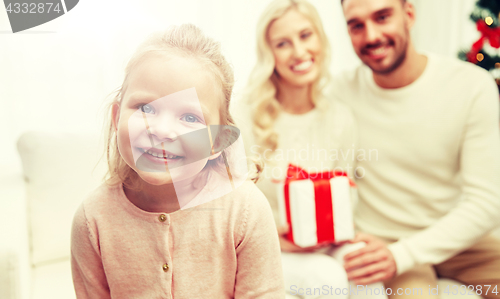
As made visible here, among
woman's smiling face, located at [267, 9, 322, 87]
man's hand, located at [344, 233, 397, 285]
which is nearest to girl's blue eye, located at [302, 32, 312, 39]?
woman's smiling face, located at [267, 9, 322, 87]

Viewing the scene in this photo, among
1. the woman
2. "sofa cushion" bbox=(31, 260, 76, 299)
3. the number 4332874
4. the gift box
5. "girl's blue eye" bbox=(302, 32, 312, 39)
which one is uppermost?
the number 4332874

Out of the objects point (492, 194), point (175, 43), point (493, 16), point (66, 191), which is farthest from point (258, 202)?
point (493, 16)

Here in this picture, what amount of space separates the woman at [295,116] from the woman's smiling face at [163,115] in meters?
0.17

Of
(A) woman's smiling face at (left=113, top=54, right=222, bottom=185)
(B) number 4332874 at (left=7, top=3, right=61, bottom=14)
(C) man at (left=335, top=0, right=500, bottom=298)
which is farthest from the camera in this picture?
(C) man at (left=335, top=0, right=500, bottom=298)

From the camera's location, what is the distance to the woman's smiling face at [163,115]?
509 millimetres

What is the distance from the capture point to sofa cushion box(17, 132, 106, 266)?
0.69m

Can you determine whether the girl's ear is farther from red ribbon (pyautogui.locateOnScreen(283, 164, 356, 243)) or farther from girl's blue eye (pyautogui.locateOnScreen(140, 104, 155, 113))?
red ribbon (pyautogui.locateOnScreen(283, 164, 356, 243))

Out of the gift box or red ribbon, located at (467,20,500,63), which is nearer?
the gift box

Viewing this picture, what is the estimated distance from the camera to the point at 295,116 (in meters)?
0.73

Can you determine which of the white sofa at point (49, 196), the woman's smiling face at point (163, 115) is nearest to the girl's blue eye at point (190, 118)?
the woman's smiling face at point (163, 115)

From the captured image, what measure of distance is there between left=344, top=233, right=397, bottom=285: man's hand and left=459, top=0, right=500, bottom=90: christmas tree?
47 centimetres

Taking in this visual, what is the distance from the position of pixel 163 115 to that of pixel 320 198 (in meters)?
0.35

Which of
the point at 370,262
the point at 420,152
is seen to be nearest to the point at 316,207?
the point at 370,262

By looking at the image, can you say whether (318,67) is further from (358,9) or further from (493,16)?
(493,16)
